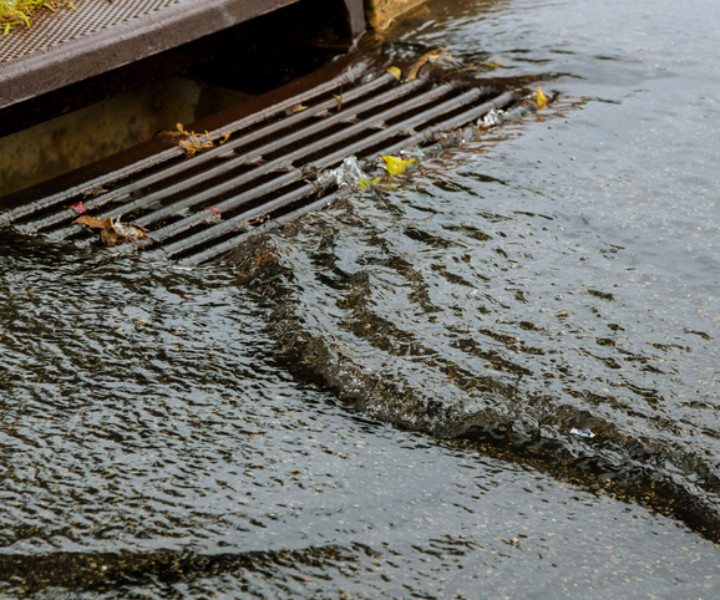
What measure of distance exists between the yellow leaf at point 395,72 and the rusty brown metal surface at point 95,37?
806mm

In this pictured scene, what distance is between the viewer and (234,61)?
491 cm

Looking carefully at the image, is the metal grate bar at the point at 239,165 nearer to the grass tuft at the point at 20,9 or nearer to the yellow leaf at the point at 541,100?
the yellow leaf at the point at 541,100

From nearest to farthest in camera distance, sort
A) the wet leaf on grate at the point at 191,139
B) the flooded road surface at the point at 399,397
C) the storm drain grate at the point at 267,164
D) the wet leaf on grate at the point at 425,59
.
→ 1. the flooded road surface at the point at 399,397
2. the storm drain grate at the point at 267,164
3. the wet leaf on grate at the point at 191,139
4. the wet leaf on grate at the point at 425,59

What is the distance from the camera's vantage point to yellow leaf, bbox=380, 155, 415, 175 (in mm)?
3270

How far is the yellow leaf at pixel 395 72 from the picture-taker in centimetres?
406

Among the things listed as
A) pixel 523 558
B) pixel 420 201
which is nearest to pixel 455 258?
pixel 420 201

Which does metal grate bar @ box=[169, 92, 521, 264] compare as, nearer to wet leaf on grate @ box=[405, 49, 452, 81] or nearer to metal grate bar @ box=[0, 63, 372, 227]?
metal grate bar @ box=[0, 63, 372, 227]

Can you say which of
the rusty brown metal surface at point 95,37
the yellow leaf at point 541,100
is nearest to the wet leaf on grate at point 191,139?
the rusty brown metal surface at point 95,37

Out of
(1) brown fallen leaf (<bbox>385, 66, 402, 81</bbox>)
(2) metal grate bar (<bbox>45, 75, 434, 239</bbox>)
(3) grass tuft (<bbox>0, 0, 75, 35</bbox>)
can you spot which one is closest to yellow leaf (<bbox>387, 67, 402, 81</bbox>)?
(1) brown fallen leaf (<bbox>385, 66, 402, 81</bbox>)

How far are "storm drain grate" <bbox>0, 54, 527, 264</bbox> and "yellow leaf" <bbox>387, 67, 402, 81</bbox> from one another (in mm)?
65

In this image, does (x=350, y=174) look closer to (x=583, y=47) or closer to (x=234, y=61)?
(x=583, y=47)

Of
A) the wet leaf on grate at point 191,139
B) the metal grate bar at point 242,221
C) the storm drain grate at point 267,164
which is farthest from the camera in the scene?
the wet leaf on grate at point 191,139

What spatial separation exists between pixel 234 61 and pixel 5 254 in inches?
104

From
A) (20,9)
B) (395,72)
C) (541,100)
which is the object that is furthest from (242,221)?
(541,100)
